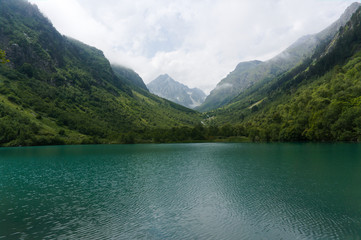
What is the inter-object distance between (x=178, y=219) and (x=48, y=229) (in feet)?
40.7

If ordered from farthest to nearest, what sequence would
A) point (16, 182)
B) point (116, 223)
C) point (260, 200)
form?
point (16, 182) → point (260, 200) → point (116, 223)

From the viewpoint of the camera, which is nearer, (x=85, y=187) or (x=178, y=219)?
(x=178, y=219)

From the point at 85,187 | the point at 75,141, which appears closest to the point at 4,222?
the point at 85,187

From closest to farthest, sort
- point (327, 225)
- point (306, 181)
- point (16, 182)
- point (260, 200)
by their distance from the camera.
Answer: point (327, 225) → point (260, 200) → point (306, 181) → point (16, 182)

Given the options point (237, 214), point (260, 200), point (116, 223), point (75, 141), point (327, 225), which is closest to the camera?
point (327, 225)

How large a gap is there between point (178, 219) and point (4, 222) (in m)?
17.6

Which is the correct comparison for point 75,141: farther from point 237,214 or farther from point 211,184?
point 237,214

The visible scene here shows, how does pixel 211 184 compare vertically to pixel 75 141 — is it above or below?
below

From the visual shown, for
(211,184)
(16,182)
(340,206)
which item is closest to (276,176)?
(211,184)

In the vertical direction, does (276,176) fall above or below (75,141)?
below

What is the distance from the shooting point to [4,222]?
2119 centimetres

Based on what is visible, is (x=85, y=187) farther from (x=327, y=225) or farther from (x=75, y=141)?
(x=75, y=141)

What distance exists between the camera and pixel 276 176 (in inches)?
1636

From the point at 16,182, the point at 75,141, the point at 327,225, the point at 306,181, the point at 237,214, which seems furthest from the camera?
the point at 75,141
